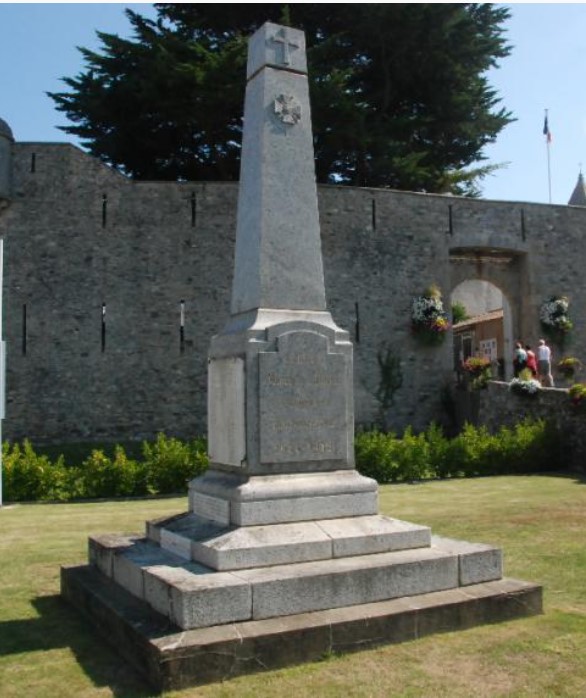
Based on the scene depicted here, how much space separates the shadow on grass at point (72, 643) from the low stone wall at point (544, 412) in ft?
36.5

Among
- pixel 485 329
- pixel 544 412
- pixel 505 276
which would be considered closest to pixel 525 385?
pixel 544 412

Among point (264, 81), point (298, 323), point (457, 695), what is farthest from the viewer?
point (264, 81)

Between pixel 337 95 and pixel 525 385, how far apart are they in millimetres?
8762

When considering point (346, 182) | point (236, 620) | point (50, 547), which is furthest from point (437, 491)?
point (346, 182)

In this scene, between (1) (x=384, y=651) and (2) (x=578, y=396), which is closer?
(1) (x=384, y=651)

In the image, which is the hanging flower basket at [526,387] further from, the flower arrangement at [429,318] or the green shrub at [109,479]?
the green shrub at [109,479]

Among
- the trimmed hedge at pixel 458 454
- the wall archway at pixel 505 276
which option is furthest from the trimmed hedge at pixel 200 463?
the wall archway at pixel 505 276

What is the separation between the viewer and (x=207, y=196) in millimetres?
18672

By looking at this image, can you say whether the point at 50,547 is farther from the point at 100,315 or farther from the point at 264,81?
the point at 100,315

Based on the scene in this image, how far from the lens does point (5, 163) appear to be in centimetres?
1711

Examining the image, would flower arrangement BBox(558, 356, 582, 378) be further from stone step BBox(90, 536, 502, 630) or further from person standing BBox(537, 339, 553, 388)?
stone step BBox(90, 536, 502, 630)

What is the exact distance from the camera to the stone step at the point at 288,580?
4148 millimetres

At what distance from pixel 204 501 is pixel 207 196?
14.2 meters

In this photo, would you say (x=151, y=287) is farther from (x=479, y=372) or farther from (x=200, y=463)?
(x=479, y=372)
